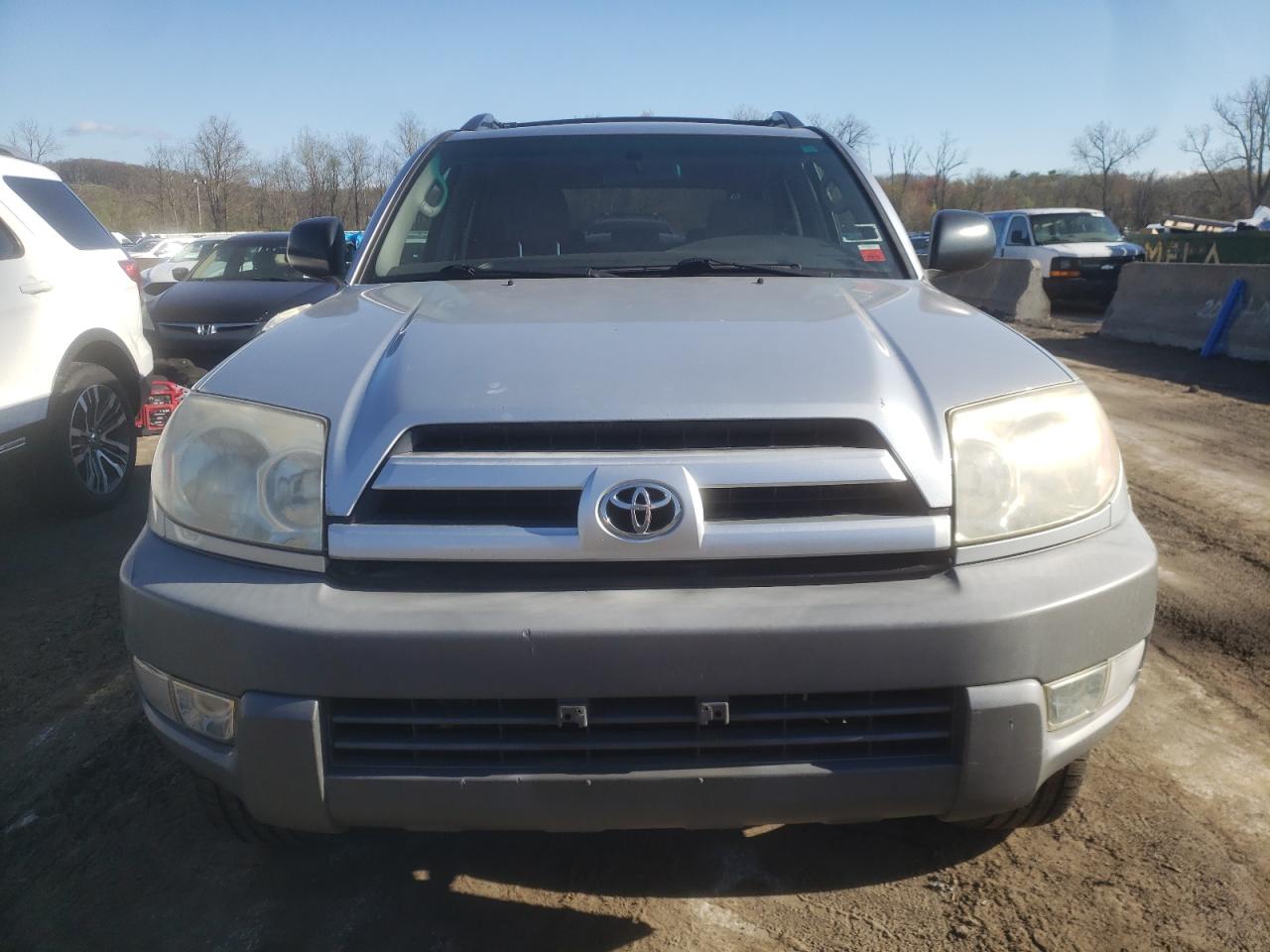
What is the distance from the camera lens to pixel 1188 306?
11.4 meters

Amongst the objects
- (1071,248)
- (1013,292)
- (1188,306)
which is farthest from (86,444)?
(1071,248)

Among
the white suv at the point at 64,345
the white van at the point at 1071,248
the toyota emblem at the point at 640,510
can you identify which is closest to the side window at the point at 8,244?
the white suv at the point at 64,345

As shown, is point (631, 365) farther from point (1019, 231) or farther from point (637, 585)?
point (1019, 231)

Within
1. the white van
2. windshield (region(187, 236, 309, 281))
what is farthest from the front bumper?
the white van

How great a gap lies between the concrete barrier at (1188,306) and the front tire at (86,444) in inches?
387

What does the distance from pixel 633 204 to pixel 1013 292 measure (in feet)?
45.8

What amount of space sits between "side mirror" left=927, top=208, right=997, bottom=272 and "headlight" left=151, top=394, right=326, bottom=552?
7.33 ft

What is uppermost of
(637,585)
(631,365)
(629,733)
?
(631,365)

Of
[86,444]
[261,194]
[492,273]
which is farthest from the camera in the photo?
[261,194]

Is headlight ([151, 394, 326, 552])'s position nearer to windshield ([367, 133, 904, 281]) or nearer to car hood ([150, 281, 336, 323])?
windshield ([367, 133, 904, 281])

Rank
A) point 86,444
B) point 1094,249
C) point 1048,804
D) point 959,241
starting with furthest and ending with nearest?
point 1094,249
point 86,444
point 959,241
point 1048,804

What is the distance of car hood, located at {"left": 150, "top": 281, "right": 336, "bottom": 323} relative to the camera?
10.1 meters

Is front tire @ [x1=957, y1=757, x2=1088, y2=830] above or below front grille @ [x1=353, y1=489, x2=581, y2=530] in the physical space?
below

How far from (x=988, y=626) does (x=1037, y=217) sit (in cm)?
1754
